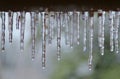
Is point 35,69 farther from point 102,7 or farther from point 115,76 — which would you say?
point 102,7

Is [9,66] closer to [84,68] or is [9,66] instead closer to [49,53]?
[49,53]

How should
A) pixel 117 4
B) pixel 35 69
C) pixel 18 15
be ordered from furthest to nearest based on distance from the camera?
pixel 35 69, pixel 18 15, pixel 117 4

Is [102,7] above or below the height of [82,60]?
above

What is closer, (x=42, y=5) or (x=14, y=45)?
(x=42, y=5)

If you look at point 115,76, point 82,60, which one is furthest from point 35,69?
point 115,76

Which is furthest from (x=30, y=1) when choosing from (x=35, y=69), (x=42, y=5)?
(x=35, y=69)

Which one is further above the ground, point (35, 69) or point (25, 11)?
point (25, 11)

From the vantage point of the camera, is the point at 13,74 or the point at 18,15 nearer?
the point at 18,15

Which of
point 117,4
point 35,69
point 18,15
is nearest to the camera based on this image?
point 117,4
